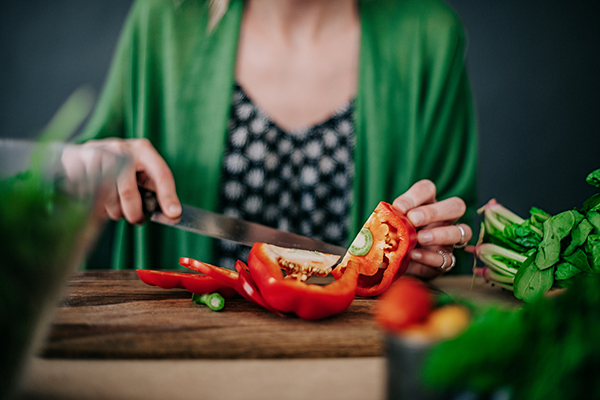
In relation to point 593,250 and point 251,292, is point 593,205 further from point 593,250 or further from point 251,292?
point 251,292

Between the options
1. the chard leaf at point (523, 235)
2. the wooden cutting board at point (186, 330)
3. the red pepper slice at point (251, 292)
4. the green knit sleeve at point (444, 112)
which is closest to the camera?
the wooden cutting board at point (186, 330)

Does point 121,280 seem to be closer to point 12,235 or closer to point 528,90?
point 12,235

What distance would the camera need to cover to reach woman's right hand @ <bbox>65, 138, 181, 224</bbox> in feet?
3.18

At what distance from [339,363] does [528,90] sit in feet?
10.8

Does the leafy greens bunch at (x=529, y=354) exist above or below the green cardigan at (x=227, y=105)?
below

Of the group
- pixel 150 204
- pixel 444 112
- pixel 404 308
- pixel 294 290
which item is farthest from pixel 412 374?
pixel 444 112

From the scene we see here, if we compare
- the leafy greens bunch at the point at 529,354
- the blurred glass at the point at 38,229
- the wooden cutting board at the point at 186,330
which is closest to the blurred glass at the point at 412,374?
the leafy greens bunch at the point at 529,354

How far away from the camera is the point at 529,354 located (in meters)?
0.34

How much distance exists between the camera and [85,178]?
0.39m

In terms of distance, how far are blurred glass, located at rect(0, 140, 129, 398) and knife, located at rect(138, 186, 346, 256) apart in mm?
585

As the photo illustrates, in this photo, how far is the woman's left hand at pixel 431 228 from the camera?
0.97 meters

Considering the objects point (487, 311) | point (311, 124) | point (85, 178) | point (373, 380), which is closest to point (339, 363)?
point (373, 380)

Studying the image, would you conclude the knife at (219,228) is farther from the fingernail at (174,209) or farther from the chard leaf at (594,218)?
the chard leaf at (594,218)

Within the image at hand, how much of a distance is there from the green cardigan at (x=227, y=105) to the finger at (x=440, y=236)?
1.68ft
